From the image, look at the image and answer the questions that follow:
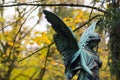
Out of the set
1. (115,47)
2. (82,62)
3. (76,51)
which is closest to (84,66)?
(82,62)

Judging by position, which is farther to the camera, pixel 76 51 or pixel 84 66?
pixel 76 51

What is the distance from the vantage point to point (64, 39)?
5.65 metres

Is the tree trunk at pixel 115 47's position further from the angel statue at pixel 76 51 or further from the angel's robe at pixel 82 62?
the angel's robe at pixel 82 62

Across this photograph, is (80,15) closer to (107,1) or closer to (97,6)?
(97,6)

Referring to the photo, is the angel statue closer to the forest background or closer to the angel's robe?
the angel's robe

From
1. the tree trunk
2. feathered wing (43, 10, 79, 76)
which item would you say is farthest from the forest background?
feathered wing (43, 10, 79, 76)

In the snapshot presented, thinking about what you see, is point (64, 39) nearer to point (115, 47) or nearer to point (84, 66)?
point (84, 66)

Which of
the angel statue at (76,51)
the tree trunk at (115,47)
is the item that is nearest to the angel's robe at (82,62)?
the angel statue at (76,51)

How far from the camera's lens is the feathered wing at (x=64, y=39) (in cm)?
551

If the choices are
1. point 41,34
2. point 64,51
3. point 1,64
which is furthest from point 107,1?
point 1,64

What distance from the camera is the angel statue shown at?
5352 millimetres

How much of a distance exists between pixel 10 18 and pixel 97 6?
7.10 m

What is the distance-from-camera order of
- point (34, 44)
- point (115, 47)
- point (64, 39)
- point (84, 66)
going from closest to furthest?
point (84, 66), point (64, 39), point (115, 47), point (34, 44)

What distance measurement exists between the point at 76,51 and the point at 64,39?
0.81 feet
